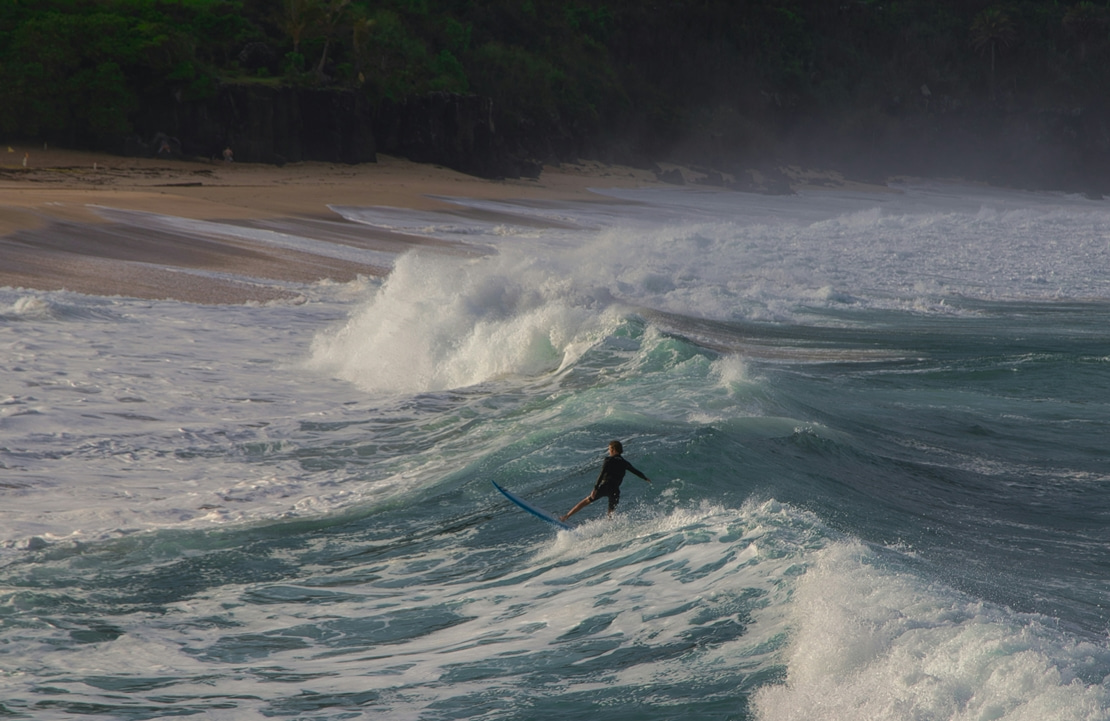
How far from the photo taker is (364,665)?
6145mm

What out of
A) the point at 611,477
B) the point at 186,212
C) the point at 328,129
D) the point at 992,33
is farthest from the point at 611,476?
the point at 992,33

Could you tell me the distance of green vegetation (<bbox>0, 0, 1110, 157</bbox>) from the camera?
36062 millimetres

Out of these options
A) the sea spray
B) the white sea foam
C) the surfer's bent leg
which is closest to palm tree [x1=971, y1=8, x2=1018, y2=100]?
the sea spray

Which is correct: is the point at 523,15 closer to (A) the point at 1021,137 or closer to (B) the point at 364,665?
(A) the point at 1021,137

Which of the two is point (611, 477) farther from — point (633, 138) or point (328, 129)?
point (633, 138)

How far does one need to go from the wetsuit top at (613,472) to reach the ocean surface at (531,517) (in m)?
0.33

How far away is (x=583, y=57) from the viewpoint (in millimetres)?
68750

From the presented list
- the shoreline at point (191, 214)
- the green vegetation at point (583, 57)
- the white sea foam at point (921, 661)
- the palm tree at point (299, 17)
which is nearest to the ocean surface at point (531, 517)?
the white sea foam at point (921, 661)

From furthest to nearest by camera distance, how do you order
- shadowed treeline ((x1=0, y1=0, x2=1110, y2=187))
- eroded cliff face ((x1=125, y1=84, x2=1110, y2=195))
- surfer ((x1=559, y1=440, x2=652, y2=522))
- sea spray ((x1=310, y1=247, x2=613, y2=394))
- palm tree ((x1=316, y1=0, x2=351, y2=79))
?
1. palm tree ((x1=316, y1=0, x2=351, y2=79))
2. eroded cliff face ((x1=125, y1=84, x2=1110, y2=195))
3. shadowed treeline ((x1=0, y1=0, x2=1110, y2=187))
4. sea spray ((x1=310, y1=247, x2=613, y2=394))
5. surfer ((x1=559, y1=440, x2=652, y2=522))

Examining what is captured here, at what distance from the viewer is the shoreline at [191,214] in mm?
17750

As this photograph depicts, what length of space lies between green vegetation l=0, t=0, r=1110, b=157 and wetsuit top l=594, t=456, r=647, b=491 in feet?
105

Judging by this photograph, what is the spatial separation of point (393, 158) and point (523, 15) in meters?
23.5

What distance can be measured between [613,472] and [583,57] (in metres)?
63.9

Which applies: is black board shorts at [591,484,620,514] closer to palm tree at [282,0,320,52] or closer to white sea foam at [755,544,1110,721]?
white sea foam at [755,544,1110,721]
